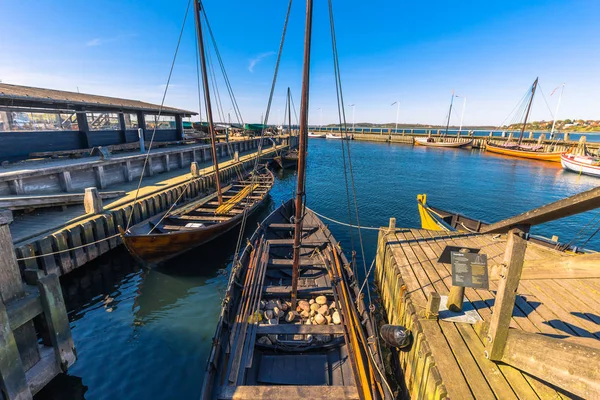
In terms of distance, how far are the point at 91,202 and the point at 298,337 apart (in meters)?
12.0

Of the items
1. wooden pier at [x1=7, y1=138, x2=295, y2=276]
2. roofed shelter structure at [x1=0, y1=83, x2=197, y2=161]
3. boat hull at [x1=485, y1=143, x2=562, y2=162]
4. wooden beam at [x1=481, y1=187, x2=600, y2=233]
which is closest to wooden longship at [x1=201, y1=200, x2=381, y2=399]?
wooden beam at [x1=481, y1=187, x2=600, y2=233]

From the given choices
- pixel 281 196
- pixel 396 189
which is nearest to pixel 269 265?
pixel 281 196

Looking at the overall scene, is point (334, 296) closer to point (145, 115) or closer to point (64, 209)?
point (64, 209)

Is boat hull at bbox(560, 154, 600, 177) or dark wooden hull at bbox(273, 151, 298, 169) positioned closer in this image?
boat hull at bbox(560, 154, 600, 177)

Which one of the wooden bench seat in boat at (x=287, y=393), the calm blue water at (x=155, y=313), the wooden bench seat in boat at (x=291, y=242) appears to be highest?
the wooden bench seat in boat at (x=291, y=242)

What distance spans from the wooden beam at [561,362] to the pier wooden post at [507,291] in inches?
15.6

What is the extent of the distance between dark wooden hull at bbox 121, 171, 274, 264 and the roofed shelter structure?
577cm

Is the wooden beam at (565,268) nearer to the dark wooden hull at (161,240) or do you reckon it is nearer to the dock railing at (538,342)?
the dock railing at (538,342)

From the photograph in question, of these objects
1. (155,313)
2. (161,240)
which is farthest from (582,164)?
(155,313)

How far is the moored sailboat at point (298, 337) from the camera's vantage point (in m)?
4.87

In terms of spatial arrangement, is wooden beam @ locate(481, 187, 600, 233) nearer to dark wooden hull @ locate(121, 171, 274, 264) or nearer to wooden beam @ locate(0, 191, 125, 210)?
dark wooden hull @ locate(121, 171, 274, 264)

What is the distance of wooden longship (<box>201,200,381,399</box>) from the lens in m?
4.87

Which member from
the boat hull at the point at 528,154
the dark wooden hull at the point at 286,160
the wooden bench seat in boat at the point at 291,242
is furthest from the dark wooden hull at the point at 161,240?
the boat hull at the point at 528,154

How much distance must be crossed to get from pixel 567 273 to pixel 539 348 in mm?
1064
